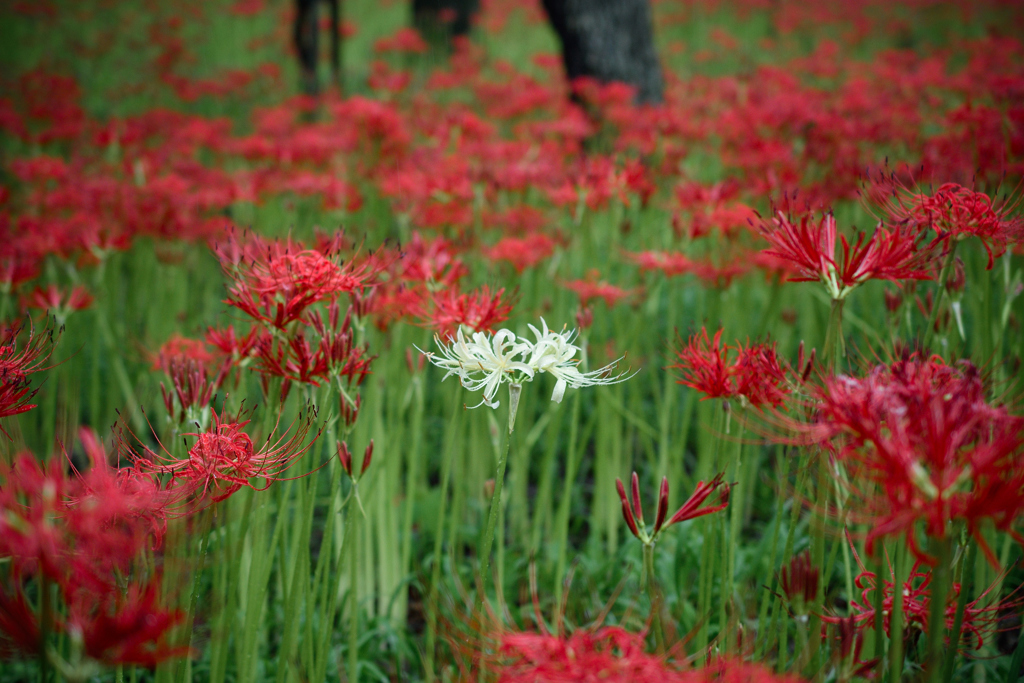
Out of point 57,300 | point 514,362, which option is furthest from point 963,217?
point 57,300

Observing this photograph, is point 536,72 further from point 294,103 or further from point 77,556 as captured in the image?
point 77,556

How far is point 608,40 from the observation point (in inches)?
206

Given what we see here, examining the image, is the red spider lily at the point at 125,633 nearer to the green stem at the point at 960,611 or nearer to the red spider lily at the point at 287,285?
the red spider lily at the point at 287,285

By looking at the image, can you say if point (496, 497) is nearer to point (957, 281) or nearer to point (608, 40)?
point (957, 281)

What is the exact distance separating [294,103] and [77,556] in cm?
523

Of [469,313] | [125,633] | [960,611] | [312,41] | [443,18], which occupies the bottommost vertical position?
[960,611]

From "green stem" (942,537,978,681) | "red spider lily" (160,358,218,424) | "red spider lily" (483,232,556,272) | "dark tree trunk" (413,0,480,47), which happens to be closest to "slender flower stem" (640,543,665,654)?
"green stem" (942,537,978,681)

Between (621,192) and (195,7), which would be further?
(195,7)

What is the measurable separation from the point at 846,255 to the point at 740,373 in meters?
0.30

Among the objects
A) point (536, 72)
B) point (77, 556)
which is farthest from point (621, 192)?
point (536, 72)

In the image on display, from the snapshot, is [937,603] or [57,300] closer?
[937,603]

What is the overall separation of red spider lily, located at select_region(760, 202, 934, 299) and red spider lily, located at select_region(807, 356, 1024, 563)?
0.27 meters

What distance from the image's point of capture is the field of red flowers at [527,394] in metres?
0.99

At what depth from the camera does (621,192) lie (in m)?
2.80
